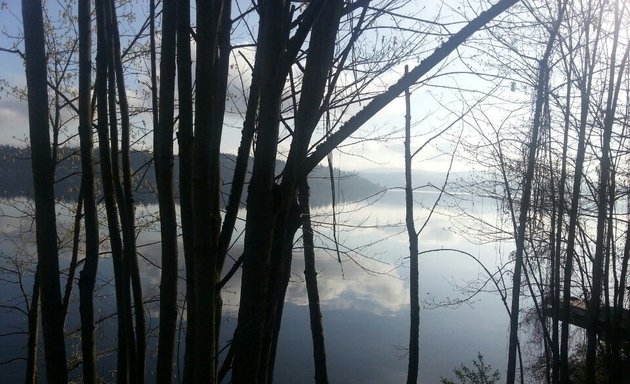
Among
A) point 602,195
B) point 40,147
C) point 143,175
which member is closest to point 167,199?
point 143,175

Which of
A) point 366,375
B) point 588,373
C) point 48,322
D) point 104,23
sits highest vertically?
point 104,23

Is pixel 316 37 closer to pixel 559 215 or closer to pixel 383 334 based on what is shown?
pixel 559 215

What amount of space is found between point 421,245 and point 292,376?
1709 centimetres

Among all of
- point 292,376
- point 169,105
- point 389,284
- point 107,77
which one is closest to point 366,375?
Result: point 292,376

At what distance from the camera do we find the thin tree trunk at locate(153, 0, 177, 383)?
1.87m

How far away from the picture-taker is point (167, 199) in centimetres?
221

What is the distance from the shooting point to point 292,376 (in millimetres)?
15406

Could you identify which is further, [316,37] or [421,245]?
[421,245]

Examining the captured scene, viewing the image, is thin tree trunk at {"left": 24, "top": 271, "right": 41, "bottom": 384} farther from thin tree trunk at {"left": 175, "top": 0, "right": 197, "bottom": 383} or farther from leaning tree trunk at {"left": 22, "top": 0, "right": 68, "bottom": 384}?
thin tree trunk at {"left": 175, "top": 0, "right": 197, "bottom": 383}

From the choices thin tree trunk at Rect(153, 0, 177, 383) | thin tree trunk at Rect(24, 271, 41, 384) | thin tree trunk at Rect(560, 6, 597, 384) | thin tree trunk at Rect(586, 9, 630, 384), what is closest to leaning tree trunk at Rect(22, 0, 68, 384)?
thin tree trunk at Rect(153, 0, 177, 383)

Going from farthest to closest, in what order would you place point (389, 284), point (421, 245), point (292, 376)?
point (421, 245) < point (389, 284) < point (292, 376)

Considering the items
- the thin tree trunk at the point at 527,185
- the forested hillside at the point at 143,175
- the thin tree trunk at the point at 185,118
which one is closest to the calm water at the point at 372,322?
the forested hillside at the point at 143,175

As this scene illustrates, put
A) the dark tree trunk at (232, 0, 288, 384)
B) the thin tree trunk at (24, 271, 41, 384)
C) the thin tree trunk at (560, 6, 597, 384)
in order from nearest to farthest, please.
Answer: the dark tree trunk at (232, 0, 288, 384) < the thin tree trunk at (560, 6, 597, 384) < the thin tree trunk at (24, 271, 41, 384)

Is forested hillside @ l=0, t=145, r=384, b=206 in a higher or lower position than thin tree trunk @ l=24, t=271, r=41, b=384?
higher
